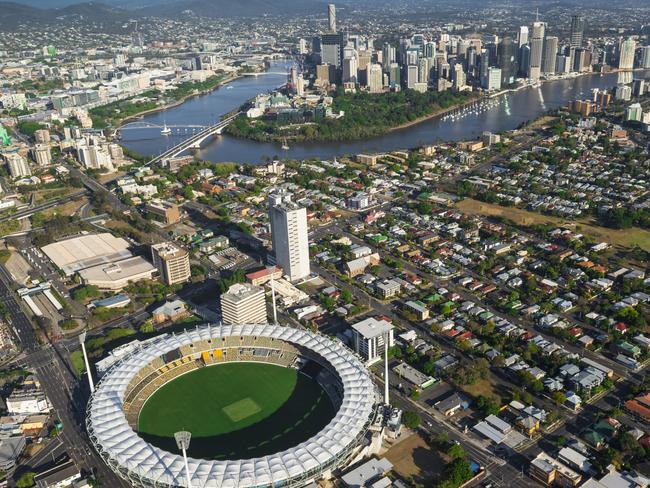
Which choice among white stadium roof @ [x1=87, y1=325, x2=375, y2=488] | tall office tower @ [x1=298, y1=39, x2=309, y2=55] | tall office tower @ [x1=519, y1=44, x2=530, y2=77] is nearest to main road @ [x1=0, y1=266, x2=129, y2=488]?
white stadium roof @ [x1=87, y1=325, x2=375, y2=488]

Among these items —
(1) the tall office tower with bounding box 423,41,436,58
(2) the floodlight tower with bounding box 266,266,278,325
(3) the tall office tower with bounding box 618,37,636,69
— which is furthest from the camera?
(1) the tall office tower with bounding box 423,41,436,58

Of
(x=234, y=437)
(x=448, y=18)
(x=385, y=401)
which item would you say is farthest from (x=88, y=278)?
(x=448, y=18)

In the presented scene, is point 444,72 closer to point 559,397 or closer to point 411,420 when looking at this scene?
point 559,397

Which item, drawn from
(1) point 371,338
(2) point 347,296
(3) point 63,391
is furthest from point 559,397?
(3) point 63,391

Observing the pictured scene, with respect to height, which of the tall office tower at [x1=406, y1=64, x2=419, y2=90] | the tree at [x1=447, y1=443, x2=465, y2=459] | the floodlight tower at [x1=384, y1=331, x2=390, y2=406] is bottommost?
the tree at [x1=447, y1=443, x2=465, y2=459]

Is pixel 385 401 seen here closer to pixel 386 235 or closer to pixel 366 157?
pixel 386 235

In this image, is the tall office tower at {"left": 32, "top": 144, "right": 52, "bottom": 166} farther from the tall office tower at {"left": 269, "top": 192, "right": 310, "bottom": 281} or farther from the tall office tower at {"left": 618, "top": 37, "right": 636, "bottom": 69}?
the tall office tower at {"left": 618, "top": 37, "right": 636, "bottom": 69}
